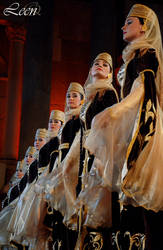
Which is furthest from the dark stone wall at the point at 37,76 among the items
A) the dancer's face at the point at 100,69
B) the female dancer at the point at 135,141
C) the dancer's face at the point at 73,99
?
the female dancer at the point at 135,141

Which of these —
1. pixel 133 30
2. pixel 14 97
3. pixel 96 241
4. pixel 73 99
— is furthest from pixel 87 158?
pixel 14 97

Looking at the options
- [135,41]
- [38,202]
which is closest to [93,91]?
[135,41]

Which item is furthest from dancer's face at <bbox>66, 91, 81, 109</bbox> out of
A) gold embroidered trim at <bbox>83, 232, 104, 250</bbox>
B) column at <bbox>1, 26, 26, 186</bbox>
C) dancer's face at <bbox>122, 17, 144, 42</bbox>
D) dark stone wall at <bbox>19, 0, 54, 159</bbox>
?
column at <bbox>1, 26, 26, 186</bbox>

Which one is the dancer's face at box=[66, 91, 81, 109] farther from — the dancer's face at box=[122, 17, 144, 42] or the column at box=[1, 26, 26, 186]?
the column at box=[1, 26, 26, 186]

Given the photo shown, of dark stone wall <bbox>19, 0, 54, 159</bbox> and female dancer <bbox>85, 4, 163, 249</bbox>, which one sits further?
dark stone wall <bbox>19, 0, 54, 159</bbox>

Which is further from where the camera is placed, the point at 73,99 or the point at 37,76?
the point at 37,76

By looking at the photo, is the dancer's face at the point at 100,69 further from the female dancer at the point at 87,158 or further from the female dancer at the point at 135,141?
the female dancer at the point at 135,141

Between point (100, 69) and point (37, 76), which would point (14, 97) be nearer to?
point (37, 76)

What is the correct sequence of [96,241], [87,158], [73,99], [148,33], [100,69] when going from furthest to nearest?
[73,99] → [100,69] → [87,158] → [148,33] → [96,241]

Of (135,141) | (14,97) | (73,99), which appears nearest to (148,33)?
(135,141)

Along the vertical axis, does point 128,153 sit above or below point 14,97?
below

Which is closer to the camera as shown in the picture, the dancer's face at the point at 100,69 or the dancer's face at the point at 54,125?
the dancer's face at the point at 100,69

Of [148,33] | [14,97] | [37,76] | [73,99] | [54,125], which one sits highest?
[14,97]

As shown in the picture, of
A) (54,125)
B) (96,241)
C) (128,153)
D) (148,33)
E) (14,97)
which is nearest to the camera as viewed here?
(128,153)
